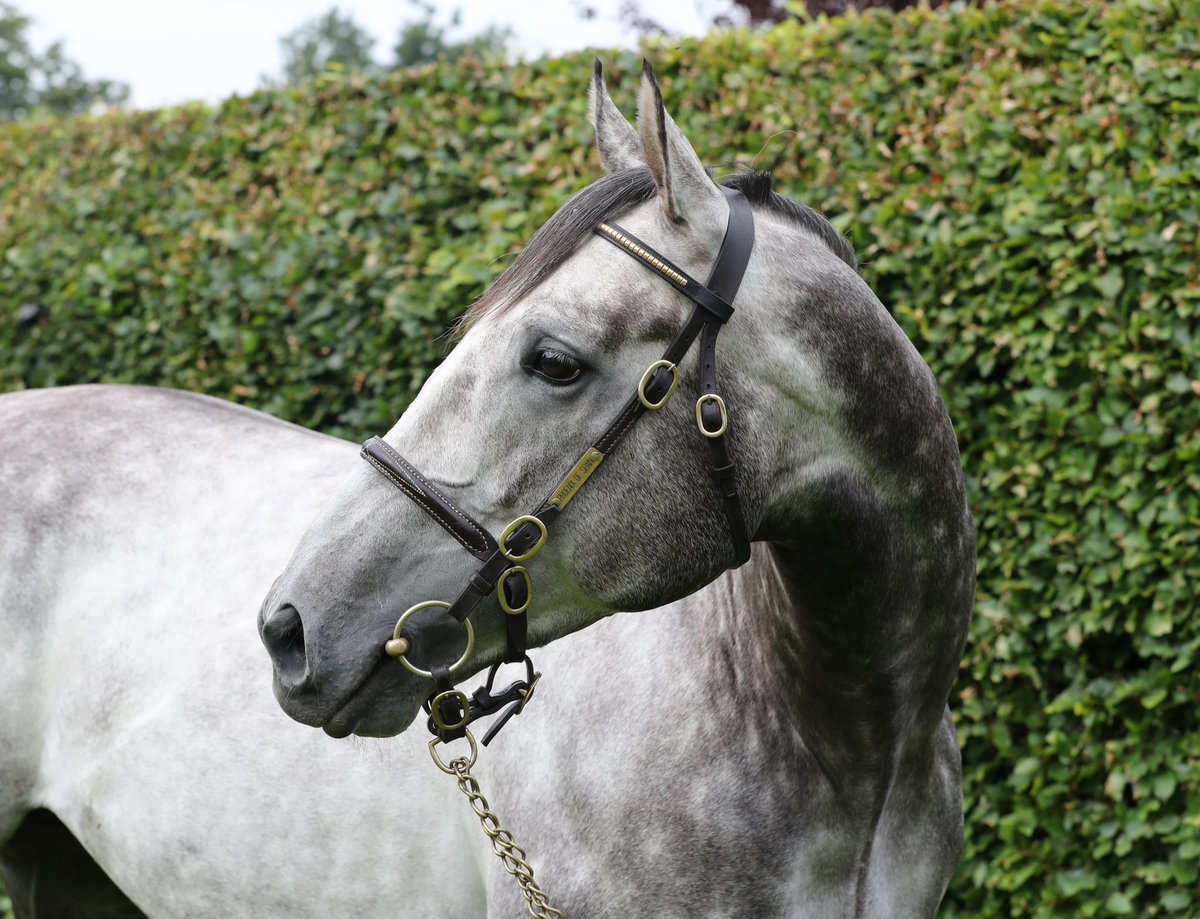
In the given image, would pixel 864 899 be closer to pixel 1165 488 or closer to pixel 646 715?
pixel 646 715

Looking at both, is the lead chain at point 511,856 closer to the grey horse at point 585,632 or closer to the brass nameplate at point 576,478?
the grey horse at point 585,632

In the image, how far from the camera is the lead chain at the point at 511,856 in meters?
2.12

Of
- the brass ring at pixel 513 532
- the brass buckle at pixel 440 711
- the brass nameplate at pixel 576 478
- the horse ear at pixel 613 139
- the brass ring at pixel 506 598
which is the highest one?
the horse ear at pixel 613 139

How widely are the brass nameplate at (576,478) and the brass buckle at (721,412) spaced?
0.16 meters

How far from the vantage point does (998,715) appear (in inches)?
145

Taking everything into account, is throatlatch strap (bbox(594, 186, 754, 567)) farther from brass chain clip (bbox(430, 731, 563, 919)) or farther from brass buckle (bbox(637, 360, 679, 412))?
brass chain clip (bbox(430, 731, 563, 919))

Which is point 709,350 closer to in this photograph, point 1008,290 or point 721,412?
point 721,412

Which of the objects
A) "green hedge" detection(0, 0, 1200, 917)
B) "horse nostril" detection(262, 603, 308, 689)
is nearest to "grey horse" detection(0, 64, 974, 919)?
"horse nostril" detection(262, 603, 308, 689)

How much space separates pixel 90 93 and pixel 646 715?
130 ft

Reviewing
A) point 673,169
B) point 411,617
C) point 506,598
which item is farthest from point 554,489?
point 673,169

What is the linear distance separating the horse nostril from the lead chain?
43cm

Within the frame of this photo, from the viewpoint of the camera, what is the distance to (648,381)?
180 cm

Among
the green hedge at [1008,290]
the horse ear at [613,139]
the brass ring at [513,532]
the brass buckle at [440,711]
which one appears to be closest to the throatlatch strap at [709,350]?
the brass ring at [513,532]

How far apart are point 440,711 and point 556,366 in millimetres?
574
